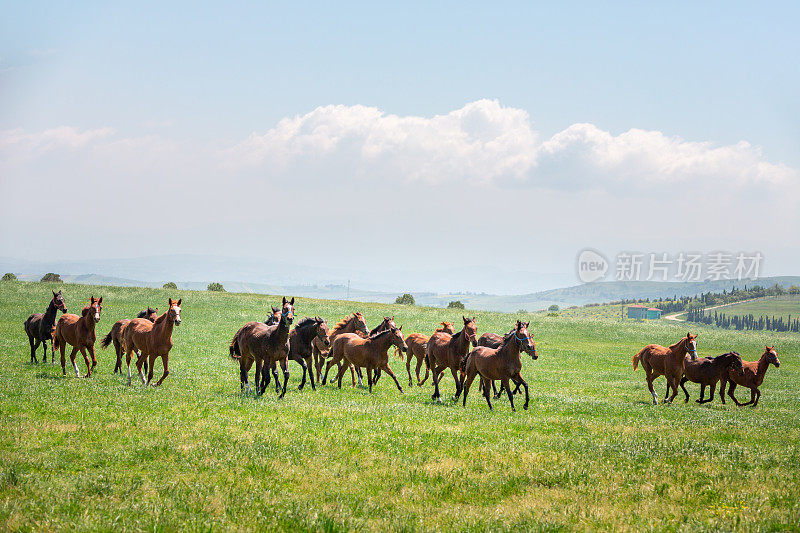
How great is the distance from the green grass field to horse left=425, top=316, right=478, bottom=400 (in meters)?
1.24

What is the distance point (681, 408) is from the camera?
63.1 ft

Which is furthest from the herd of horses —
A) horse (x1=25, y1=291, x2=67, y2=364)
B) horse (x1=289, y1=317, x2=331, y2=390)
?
horse (x1=25, y1=291, x2=67, y2=364)

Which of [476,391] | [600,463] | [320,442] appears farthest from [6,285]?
[600,463]

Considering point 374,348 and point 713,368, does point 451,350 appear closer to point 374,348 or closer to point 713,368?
point 374,348

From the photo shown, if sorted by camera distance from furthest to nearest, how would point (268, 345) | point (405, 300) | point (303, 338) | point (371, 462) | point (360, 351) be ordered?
1. point (405, 300)
2. point (360, 351)
3. point (303, 338)
4. point (268, 345)
5. point (371, 462)

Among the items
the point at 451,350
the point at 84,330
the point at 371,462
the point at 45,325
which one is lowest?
the point at 371,462

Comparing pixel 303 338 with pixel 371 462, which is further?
pixel 303 338

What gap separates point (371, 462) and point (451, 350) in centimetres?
965

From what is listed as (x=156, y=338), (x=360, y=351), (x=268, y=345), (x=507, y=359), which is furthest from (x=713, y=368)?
(x=156, y=338)

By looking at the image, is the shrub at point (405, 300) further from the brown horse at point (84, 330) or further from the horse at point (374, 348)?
the brown horse at point (84, 330)

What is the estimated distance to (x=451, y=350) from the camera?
773 inches

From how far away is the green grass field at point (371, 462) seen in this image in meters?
7.96

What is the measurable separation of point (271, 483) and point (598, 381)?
934 inches

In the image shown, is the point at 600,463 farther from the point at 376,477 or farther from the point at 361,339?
the point at 361,339
